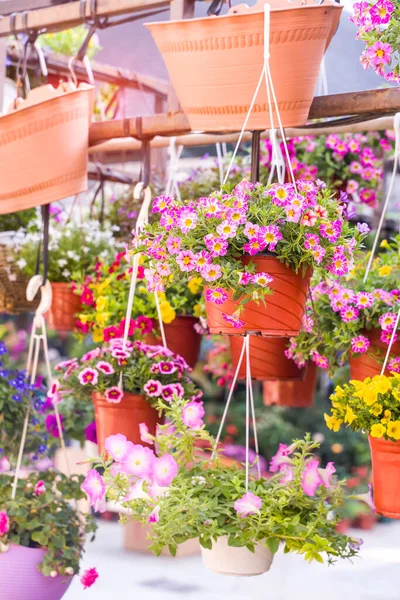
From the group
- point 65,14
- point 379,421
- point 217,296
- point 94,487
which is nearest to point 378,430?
point 379,421

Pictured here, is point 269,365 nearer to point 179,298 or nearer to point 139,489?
point 179,298

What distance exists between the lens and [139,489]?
5.15 feet

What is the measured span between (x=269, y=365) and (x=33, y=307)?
2.67ft

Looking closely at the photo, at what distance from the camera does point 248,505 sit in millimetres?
1532

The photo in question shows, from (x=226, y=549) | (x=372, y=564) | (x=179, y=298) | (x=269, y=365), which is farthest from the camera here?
(x=372, y=564)

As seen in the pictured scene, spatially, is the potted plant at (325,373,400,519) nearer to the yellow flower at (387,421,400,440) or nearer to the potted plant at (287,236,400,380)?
the yellow flower at (387,421,400,440)

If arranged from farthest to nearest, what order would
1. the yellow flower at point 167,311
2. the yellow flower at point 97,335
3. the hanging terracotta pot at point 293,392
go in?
the hanging terracotta pot at point 293,392, the yellow flower at point 97,335, the yellow flower at point 167,311

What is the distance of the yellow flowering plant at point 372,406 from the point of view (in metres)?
1.53

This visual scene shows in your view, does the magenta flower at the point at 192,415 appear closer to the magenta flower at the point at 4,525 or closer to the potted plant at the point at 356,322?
the potted plant at the point at 356,322

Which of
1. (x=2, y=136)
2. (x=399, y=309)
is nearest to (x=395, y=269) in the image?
(x=399, y=309)

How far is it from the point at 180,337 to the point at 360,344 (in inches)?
23.7

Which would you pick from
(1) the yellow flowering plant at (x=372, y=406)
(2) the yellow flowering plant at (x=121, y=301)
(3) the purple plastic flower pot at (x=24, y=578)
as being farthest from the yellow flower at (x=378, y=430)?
(3) the purple plastic flower pot at (x=24, y=578)

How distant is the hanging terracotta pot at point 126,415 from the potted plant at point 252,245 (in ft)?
1.52

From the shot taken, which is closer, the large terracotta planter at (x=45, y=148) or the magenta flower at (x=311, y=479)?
the magenta flower at (x=311, y=479)
